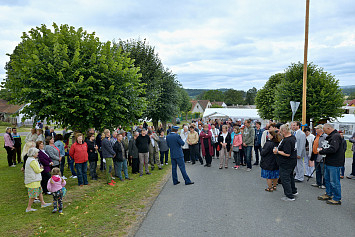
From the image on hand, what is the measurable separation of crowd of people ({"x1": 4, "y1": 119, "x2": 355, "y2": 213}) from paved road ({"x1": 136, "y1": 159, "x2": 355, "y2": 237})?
18.6 inches

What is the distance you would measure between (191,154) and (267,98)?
28662 millimetres

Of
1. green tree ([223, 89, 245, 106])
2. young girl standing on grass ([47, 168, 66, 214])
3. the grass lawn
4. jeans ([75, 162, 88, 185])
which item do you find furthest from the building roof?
green tree ([223, 89, 245, 106])

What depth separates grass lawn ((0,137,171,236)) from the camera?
494 centimetres

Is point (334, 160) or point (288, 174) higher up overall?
point (334, 160)

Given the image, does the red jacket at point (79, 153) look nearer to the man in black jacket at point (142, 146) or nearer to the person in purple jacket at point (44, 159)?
the person in purple jacket at point (44, 159)

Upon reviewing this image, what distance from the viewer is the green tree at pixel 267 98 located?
36.1 metres

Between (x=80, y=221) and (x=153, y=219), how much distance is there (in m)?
1.61

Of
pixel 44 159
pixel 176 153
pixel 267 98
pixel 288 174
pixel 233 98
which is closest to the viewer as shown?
pixel 288 174

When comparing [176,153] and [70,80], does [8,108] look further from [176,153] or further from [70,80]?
[176,153]

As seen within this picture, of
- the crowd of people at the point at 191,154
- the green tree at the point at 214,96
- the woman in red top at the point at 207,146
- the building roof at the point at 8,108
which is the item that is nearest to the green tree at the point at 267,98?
the crowd of people at the point at 191,154

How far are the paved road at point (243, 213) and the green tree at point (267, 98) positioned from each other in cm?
2933

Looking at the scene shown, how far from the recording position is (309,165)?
843cm

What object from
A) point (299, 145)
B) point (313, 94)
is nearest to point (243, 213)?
point (299, 145)

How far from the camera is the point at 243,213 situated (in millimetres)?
5480
